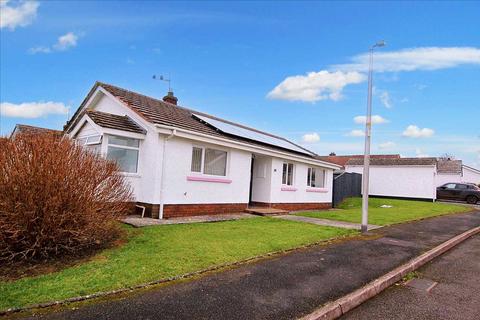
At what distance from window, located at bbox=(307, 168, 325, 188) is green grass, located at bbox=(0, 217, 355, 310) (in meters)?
8.90

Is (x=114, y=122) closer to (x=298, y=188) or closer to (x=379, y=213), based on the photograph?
(x=298, y=188)

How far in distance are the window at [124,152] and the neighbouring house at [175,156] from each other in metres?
0.03

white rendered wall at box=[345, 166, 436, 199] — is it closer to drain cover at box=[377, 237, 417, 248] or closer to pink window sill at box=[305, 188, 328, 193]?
pink window sill at box=[305, 188, 328, 193]

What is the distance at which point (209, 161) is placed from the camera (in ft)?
45.0

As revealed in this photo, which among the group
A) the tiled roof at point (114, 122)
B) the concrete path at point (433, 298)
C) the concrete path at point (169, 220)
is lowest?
the concrete path at point (433, 298)

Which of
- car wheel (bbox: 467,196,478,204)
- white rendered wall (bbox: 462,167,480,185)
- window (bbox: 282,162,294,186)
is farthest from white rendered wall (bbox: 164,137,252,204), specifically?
white rendered wall (bbox: 462,167,480,185)

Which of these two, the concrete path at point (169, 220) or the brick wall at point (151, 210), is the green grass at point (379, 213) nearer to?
the concrete path at point (169, 220)

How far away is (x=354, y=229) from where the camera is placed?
37.3ft

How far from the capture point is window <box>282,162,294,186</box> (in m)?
Answer: 17.8

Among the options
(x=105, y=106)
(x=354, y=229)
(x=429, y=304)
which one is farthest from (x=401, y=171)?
A: (x=429, y=304)

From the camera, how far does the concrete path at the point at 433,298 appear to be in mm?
4895

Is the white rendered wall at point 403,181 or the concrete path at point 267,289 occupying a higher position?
the white rendered wall at point 403,181

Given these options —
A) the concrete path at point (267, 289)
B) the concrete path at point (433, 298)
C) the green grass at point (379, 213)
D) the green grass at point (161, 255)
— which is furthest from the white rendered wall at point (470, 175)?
the concrete path at point (267, 289)

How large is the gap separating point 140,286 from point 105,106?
11.3m
